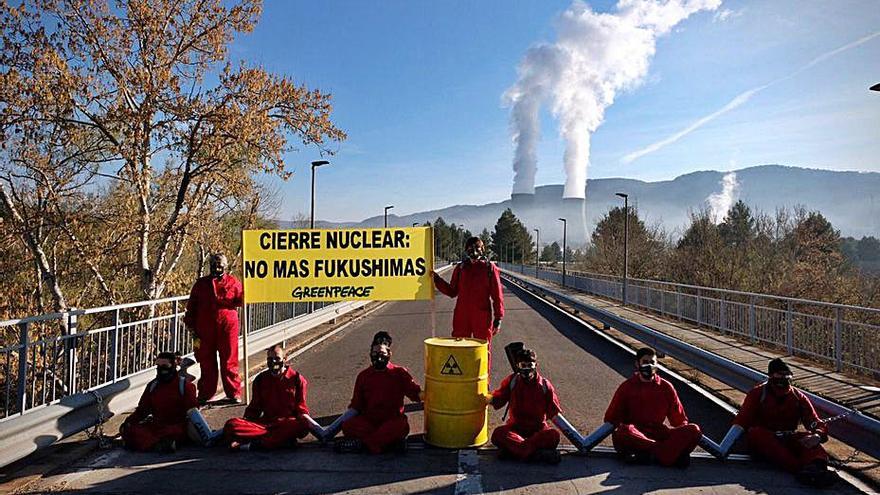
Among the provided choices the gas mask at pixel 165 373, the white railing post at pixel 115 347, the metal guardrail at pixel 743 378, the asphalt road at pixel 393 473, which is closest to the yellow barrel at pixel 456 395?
the asphalt road at pixel 393 473

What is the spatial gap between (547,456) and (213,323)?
4240 mm

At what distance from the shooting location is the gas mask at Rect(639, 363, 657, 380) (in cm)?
527

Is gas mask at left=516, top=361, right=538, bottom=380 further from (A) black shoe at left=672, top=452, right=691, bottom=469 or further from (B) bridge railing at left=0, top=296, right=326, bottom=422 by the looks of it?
(B) bridge railing at left=0, top=296, right=326, bottom=422

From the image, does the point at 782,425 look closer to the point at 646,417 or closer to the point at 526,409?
the point at 646,417

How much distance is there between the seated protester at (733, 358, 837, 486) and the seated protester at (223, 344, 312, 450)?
405cm

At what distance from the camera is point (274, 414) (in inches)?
225

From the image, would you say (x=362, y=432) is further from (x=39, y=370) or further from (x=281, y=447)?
(x=39, y=370)

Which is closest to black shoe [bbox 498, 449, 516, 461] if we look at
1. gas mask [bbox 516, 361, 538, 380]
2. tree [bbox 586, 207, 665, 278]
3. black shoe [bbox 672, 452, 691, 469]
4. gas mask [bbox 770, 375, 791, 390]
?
gas mask [bbox 516, 361, 538, 380]

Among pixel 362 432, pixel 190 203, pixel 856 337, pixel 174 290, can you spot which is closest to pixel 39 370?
pixel 174 290

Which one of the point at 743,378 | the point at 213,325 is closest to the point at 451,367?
the point at 213,325

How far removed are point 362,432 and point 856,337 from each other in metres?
8.01

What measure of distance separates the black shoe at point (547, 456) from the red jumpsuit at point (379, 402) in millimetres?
1210

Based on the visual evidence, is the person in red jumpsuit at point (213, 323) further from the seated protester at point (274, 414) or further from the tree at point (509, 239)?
the tree at point (509, 239)

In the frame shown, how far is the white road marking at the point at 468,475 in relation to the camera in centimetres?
443
